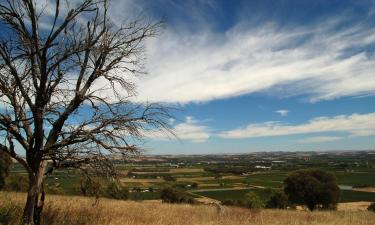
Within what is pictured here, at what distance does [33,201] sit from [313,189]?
54.7 meters

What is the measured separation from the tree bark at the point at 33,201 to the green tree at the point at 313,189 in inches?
2130

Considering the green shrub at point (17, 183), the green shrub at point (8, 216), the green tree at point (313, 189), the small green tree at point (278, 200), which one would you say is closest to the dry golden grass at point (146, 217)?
the green shrub at point (8, 216)

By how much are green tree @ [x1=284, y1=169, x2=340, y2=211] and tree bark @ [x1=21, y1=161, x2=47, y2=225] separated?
177 ft

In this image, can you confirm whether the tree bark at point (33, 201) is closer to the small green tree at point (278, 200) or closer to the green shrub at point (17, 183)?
the green shrub at point (17, 183)

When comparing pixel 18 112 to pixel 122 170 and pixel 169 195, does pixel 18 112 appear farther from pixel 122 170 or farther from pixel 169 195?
pixel 169 195

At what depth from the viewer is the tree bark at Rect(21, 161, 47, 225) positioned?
356 inches

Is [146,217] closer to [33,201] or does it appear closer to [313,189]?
[33,201]

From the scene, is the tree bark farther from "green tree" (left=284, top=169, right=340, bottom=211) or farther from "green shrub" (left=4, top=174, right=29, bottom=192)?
"green tree" (left=284, top=169, right=340, bottom=211)

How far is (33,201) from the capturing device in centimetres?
927

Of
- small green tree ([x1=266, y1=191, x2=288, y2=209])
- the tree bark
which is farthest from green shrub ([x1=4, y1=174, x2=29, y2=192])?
A: small green tree ([x1=266, y1=191, x2=288, y2=209])

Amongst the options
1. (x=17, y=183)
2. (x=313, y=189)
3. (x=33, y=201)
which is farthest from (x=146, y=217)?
(x=313, y=189)

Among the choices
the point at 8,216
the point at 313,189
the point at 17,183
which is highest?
the point at 8,216

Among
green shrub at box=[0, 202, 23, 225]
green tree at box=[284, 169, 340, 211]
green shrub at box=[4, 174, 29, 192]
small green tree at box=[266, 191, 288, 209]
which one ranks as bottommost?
small green tree at box=[266, 191, 288, 209]

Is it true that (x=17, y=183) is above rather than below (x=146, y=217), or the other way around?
below
